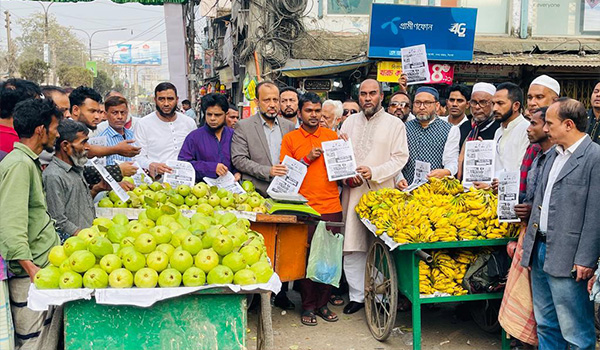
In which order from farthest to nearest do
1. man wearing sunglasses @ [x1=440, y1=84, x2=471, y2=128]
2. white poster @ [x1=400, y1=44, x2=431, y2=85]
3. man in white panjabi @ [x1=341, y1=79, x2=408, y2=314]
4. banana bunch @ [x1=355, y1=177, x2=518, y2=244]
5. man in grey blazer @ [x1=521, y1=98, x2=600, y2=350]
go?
white poster @ [x1=400, y1=44, x2=431, y2=85] < man wearing sunglasses @ [x1=440, y1=84, x2=471, y2=128] < man in white panjabi @ [x1=341, y1=79, x2=408, y2=314] < banana bunch @ [x1=355, y1=177, x2=518, y2=244] < man in grey blazer @ [x1=521, y1=98, x2=600, y2=350]

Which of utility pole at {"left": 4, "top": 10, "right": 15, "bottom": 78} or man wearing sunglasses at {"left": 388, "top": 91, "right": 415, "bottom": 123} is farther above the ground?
utility pole at {"left": 4, "top": 10, "right": 15, "bottom": 78}

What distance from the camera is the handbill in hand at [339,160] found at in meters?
5.17

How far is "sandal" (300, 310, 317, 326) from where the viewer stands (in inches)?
214

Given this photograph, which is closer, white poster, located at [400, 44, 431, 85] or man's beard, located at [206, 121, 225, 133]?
Answer: man's beard, located at [206, 121, 225, 133]

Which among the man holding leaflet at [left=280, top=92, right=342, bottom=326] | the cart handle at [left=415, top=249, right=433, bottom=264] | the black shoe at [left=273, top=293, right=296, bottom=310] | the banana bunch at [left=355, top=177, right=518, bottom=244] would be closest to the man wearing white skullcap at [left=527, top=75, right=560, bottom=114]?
the banana bunch at [left=355, top=177, right=518, bottom=244]

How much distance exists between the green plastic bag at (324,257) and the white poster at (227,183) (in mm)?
892

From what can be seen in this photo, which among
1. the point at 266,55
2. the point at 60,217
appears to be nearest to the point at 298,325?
the point at 60,217

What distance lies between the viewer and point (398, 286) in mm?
4941

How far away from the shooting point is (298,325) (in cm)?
549

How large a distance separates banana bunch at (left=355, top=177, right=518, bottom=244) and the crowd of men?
22 cm

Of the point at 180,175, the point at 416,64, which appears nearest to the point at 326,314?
the point at 180,175

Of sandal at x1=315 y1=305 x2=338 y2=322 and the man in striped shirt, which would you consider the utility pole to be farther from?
sandal at x1=315 y1=305 x2=338 y2=322

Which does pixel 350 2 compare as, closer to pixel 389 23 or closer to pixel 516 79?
pixel 389 23

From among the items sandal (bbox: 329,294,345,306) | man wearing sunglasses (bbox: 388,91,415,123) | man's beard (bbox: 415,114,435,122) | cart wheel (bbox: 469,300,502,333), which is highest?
man wearing sunglasses (bbox: 388,91,415,123)
